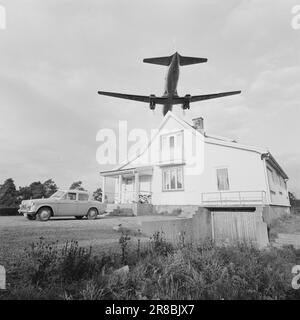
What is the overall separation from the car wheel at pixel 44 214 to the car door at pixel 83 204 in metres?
1.73

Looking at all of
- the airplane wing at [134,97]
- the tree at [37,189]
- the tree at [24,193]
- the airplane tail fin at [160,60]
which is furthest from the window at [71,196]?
the tree at [24,193]

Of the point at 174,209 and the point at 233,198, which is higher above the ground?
the point at 233,198

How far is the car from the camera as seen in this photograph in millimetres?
11172

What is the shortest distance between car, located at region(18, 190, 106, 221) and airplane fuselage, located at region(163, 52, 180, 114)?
45.1ft

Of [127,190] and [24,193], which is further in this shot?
[24,193]

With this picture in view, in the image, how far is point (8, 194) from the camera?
80.2 feet

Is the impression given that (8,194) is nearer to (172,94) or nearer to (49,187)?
(49,187)

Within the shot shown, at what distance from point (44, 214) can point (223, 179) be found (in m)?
11.5

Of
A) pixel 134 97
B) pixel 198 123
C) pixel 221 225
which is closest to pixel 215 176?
pixel 221 225

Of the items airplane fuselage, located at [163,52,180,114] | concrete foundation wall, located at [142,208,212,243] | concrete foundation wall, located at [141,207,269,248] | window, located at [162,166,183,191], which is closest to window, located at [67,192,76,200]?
concrete foundation wall, located at [142,208,212,243]

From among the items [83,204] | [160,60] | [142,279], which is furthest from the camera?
[160,60]

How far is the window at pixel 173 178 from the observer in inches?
723
